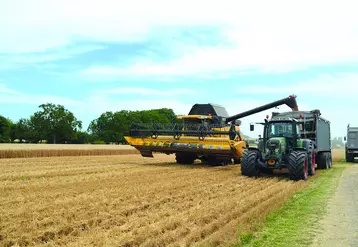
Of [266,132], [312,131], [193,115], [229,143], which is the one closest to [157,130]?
[193,115]

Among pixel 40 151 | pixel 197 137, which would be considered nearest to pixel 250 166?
pixel 197 137

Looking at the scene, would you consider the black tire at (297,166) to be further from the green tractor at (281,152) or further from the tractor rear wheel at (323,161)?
the tractor rear wheel at (323,161)

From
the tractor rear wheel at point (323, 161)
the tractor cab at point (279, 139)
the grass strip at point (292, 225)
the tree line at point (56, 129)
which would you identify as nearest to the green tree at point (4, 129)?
the tree line at point (56, 129)

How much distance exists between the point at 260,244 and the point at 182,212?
6.31ft

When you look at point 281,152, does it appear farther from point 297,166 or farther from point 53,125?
point 53,125

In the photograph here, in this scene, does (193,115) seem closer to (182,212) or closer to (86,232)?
(182,212)

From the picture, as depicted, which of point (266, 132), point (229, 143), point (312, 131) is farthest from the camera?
point (312, 131)

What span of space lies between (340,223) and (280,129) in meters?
7.96

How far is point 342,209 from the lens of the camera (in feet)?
25.2

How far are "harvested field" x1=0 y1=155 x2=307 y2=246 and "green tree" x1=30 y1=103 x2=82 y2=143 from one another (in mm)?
73417

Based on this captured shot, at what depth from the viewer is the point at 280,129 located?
14.2 m

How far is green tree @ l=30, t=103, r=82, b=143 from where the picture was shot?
80938mm

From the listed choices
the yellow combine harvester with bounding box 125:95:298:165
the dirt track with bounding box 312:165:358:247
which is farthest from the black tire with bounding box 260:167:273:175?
the dirt track with bounding box 312:165:358:247

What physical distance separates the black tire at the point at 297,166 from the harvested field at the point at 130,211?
5.86ft
